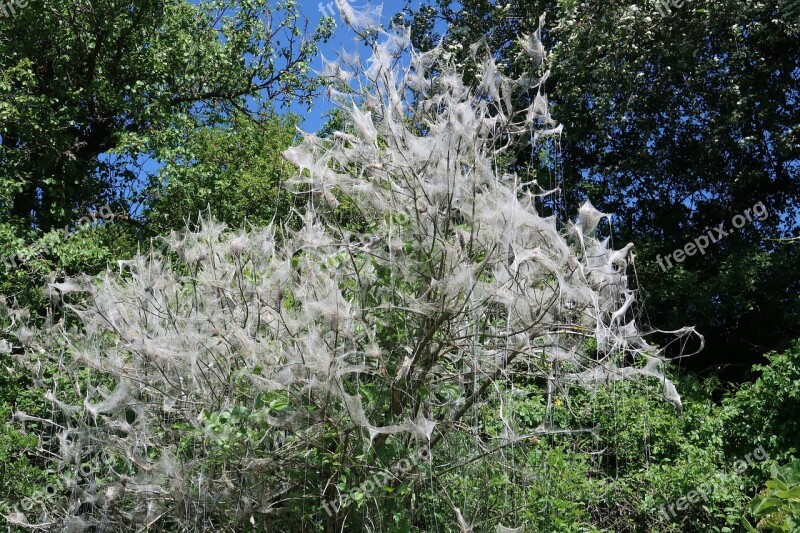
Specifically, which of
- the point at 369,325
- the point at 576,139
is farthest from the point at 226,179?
the point at 369,325

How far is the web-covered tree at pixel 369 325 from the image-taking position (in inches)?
176

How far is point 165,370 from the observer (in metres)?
5.20

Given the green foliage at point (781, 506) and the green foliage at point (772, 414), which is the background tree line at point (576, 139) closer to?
the green foliage at point (772, 414)

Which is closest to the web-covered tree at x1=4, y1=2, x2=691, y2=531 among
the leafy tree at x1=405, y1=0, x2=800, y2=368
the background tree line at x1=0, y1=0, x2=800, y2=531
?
the background tree line at x1=0, y1=0, x2=800, y2=531

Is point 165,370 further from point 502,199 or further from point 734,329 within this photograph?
point 734,329

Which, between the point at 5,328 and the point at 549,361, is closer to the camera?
the point at 549,361

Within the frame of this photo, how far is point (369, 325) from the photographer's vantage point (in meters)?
4.82

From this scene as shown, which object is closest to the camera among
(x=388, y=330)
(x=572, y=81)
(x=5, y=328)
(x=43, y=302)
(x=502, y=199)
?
(x=502, y=199)

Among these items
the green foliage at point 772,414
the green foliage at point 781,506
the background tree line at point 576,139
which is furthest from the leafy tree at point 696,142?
the green foliage at point 781,506

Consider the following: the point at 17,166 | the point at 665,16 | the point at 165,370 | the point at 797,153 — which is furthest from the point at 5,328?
the point at 797,153

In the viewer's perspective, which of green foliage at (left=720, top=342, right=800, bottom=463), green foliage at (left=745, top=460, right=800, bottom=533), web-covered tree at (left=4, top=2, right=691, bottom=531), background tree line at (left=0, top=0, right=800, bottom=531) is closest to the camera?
green foliage at (left=745, top=460, right=800, bottom=533)

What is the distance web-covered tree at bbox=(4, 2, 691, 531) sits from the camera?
4.48 m

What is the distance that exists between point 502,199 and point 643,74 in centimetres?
732

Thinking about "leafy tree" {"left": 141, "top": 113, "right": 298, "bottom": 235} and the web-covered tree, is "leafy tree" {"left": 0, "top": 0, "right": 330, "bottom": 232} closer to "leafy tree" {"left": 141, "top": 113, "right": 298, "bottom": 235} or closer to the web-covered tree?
"leafy tree" {"left": 141, "top": 113, "right": 298, "bottom": 235}
